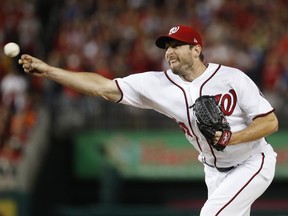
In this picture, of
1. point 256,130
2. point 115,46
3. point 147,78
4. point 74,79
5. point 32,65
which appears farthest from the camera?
point 115,46

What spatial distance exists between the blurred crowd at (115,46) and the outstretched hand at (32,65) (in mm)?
6318

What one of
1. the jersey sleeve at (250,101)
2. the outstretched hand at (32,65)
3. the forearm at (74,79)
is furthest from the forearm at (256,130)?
the outstretched hand at (32,65)

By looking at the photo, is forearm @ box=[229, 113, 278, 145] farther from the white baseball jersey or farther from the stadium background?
the stadium background

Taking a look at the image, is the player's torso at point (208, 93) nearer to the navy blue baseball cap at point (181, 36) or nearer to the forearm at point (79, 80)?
the navy blue baseball cap at point (181, 36)

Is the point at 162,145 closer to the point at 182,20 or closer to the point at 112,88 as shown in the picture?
the point at 182,20

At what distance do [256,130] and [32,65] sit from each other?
1714 mm

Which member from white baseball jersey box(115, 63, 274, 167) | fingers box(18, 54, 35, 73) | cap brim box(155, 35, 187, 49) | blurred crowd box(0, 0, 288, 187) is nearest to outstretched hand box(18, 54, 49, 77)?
fingers box(18, 54, 35, 73)

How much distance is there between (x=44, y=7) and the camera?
16078 millimetres

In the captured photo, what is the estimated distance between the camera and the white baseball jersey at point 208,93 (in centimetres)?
596

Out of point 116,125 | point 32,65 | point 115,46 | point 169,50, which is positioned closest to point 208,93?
point 169,50

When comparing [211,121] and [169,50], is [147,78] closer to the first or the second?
[169,50]

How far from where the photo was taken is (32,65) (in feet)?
19.5

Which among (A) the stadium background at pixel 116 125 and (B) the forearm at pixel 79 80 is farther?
(A) the stadium background at pixel 116 125

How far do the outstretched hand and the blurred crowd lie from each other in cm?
632
